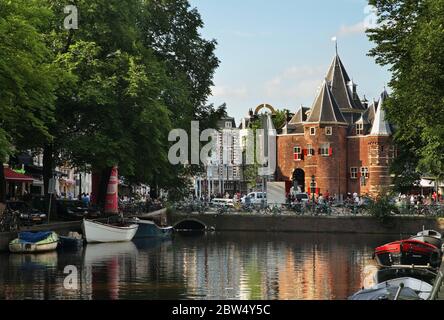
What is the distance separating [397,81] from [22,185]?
140 ft

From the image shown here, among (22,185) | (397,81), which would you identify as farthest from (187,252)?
(22,185)

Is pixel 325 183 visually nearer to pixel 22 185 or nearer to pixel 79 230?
pixel 22 185

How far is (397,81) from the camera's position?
39.5 m

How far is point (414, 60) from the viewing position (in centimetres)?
3562

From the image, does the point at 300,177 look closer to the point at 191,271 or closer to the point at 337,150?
the point at 337,150

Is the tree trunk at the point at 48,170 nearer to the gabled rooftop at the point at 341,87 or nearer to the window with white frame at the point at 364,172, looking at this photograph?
the window with white frame at the point at 364,172

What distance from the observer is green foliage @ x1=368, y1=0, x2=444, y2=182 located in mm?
33875

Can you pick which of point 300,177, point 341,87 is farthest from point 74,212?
point 341,87

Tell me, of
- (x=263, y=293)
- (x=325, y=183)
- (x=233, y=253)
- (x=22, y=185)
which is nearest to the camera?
(x=263, y=293)

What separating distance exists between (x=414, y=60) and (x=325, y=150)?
Answer: 6486cm

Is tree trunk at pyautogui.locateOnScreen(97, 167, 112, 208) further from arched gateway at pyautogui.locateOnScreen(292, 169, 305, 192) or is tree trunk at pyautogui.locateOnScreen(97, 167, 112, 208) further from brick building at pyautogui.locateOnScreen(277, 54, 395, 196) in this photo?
arched gateway at pyautogui.locateOnScreen(292, 169, 305, 192)

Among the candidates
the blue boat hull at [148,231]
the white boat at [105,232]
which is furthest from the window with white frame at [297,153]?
the white boat at [105,232]

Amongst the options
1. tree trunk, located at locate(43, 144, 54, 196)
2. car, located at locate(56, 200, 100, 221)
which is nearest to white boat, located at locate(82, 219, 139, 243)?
car, located at locate(56, 200, 100, 221)

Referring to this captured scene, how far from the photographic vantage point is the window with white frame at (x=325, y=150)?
100 metres
